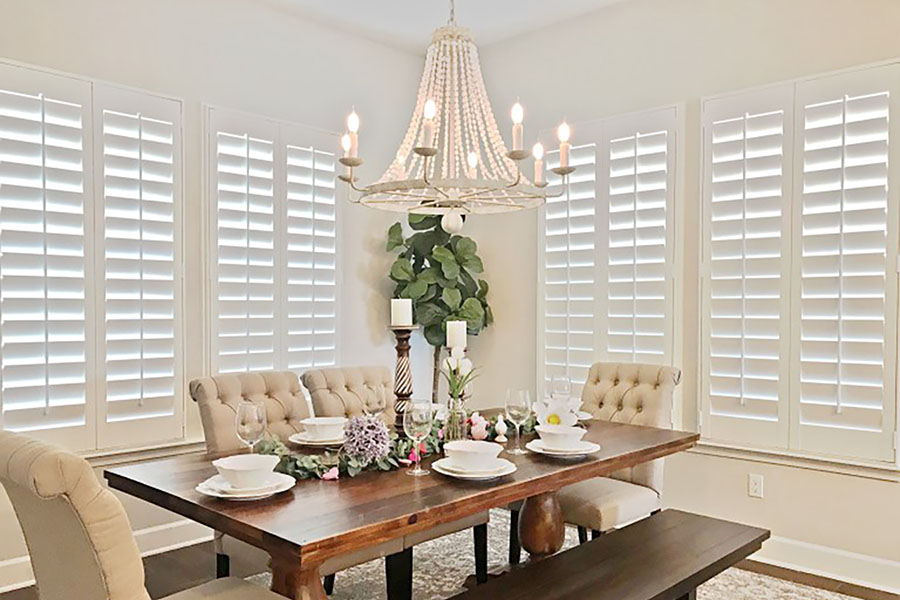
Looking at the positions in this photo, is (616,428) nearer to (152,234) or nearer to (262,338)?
(262,338)

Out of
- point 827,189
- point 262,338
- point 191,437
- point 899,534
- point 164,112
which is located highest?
point 164,112

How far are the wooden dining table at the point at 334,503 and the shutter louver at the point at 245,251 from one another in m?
1.55

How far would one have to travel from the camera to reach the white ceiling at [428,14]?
13.4 ft

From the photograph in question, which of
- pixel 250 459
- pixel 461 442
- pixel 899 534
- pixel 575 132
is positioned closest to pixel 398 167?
pixel 461 442

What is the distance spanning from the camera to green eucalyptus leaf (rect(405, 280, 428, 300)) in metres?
4.54

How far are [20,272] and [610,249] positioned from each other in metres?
3.03

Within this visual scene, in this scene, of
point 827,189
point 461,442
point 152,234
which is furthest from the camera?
point 152,234

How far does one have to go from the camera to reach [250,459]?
6.94 feet

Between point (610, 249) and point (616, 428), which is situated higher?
point (610, 249)

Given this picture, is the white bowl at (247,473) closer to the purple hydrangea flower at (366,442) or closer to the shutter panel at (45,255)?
the purple hydrangea flower at (366,442)

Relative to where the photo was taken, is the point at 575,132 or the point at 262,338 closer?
the point at 262,338

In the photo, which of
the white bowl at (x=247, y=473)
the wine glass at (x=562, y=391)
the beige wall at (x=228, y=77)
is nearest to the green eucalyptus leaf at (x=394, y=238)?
the beige wall at (x=228, y=77)

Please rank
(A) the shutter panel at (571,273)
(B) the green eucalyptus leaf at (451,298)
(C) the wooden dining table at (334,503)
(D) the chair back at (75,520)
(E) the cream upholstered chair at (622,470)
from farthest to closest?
(B) the green eucalyptus leaf at (451,298) < (A) the shutter panel at (571,273) < (E) the cream upholstered chair at (622,470) < (C) the wooden dining table at (334,503) < (D) the chair back at (75,520)

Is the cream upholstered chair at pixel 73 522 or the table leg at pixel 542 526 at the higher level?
the cream upholstered chair at pixel 73 522
